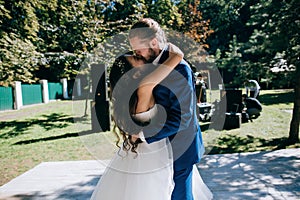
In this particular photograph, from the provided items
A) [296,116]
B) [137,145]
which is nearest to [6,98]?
[296,116]

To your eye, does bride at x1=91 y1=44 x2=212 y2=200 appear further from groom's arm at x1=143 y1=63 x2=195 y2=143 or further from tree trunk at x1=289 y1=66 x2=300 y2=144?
tree trunk at x1=289 y1=66 x2=300 y2=144

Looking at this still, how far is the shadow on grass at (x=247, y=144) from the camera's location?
571cm

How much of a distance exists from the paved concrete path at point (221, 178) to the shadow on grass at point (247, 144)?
2.05 ft

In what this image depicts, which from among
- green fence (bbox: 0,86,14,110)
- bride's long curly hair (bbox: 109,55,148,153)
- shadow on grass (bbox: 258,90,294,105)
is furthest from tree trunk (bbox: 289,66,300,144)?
green fence (bbox: 0,86,14,110)

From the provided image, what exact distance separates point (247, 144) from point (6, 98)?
547 inches

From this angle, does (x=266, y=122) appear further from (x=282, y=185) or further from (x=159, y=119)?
(x=159, y=119)

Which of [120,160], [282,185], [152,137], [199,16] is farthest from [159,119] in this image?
[199,16]

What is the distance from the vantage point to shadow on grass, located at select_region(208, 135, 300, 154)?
5.71m

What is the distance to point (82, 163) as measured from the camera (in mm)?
4969

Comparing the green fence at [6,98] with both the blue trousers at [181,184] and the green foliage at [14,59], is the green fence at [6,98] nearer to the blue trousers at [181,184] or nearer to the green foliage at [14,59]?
the green foliage at [14,59]

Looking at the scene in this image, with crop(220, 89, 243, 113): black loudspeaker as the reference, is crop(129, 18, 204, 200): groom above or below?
above

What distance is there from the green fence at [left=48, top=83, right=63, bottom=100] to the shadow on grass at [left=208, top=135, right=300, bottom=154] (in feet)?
60.9

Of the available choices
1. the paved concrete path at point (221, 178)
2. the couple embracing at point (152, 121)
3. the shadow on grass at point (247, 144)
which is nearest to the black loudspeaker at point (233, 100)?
the shadow on grass at point (247, 144)

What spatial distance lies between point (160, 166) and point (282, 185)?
2.54 m
